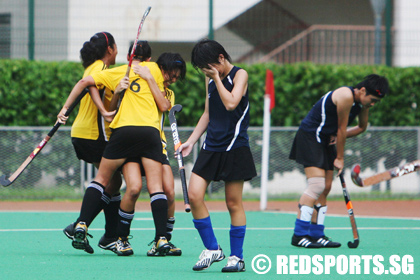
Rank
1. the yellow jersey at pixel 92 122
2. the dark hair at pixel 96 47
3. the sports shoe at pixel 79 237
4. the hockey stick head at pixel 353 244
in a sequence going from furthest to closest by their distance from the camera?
1. the hockey stick head at pixel 353 244
2. the dark hair at pixel 96 47
3. the yellow jersey at pixel 92 122
4. the sports shoe at pixel 79 237

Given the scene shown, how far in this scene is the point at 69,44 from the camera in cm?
1388

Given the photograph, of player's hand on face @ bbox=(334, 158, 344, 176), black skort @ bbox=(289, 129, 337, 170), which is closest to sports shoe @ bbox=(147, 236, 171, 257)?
black skort @ bbox=(289, 129, 337, 170)

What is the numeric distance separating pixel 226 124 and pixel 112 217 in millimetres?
1722

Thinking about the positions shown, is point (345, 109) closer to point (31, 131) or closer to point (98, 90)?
point (98, 90)

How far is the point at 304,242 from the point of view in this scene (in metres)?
7.02

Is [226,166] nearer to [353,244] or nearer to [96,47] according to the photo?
[96,47]

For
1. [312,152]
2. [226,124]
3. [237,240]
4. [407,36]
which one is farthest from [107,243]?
[407,36]

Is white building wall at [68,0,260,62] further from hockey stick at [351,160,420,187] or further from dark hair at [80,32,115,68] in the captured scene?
hockey stick at [351,160,420,187]

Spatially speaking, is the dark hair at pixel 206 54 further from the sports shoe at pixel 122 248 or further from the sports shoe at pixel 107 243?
the sports shoe at pixel 107 243

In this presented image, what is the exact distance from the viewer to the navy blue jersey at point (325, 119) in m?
7.21

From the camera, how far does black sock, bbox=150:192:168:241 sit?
19.9 feet

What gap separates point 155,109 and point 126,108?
25 cm

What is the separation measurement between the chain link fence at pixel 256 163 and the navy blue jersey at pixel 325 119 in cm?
547

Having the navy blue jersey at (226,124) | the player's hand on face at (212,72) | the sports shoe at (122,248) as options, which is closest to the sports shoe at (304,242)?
the sports shoe at (122,248)
